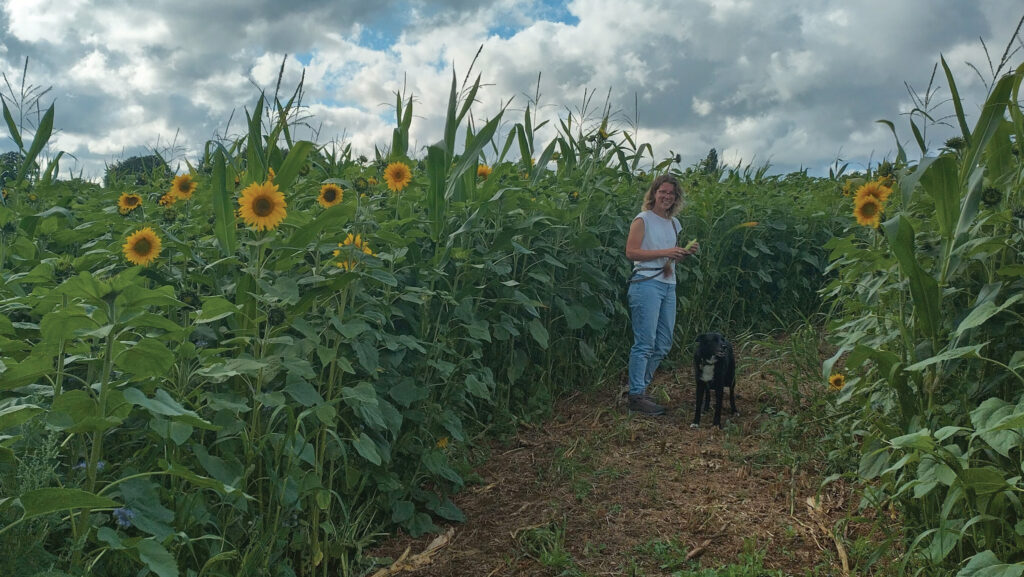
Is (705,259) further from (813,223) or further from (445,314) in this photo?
(445,314)

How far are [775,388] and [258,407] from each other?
3.58 m

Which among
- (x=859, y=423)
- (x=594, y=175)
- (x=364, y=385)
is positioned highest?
(x=594, y=175)

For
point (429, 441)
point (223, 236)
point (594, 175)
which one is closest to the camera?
point (223, 236)

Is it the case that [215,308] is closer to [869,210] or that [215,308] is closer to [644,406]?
[869,210]

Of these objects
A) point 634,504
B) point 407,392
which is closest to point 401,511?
point 407,392

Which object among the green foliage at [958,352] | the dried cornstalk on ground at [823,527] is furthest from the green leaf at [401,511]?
the green foliage at [958,352]

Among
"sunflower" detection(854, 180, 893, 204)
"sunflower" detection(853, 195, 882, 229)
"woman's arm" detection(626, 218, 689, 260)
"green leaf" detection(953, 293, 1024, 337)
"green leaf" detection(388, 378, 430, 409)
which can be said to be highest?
"sunflower" detection(854, 180, 893, 204)

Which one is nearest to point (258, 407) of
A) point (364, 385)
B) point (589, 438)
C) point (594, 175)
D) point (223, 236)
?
point (364, 385)

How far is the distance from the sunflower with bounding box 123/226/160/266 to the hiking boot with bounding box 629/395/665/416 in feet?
10.1

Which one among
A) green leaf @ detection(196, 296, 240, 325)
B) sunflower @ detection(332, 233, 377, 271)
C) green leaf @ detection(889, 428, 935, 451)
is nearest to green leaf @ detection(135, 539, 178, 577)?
green leaf @ detection(196, 296, 240, 325)

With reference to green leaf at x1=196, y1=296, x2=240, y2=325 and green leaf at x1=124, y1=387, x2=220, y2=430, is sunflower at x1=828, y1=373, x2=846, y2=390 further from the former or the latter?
green leaf at x1=124, y1=387, x2=220, y2=430

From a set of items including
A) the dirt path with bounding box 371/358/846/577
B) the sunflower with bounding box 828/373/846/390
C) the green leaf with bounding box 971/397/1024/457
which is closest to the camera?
the green leaf with bounding box 971/397/1024/457

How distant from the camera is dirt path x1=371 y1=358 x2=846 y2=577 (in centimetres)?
312

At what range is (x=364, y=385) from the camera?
106 inches
